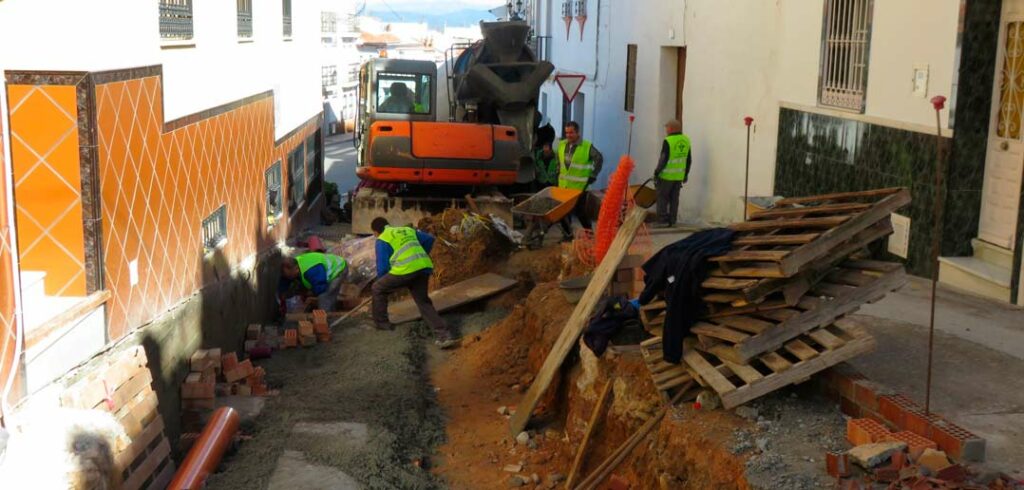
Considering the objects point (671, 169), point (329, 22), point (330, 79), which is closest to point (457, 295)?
point (671, 169)

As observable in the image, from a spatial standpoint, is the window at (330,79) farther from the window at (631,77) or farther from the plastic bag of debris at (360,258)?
the plastic bag of debris at (360,258)

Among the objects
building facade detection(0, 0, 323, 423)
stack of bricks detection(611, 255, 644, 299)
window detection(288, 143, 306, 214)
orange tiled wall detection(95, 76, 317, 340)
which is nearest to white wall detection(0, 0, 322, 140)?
building facade detection(0, 0, 323, 423)

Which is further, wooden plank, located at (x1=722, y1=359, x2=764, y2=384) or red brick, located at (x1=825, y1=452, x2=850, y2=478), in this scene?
wooden plank, located at (x1=722, y1=359, x2=764, y2=384)

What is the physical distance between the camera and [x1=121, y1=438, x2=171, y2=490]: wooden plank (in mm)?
6070

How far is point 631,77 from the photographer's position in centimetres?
1977

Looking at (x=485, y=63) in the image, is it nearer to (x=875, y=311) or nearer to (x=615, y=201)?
(x=615, y=201)

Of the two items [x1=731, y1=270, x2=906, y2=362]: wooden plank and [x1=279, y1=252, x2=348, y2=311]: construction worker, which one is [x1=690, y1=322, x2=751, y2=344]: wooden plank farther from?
[x1=279, y1=252, x2=348, y2=311]: construction worker

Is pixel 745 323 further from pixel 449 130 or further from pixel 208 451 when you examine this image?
pixel 449 130

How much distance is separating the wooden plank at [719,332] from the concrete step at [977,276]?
10.8 feet

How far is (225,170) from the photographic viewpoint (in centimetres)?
1046

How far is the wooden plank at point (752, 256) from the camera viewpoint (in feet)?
19.4

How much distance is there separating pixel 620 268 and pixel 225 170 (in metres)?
4.35

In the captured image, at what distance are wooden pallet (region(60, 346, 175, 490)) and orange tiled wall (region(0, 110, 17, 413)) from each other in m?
0.54

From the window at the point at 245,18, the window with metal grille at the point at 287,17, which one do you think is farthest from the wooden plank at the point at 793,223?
the window with metal grille at the point at 287,17
